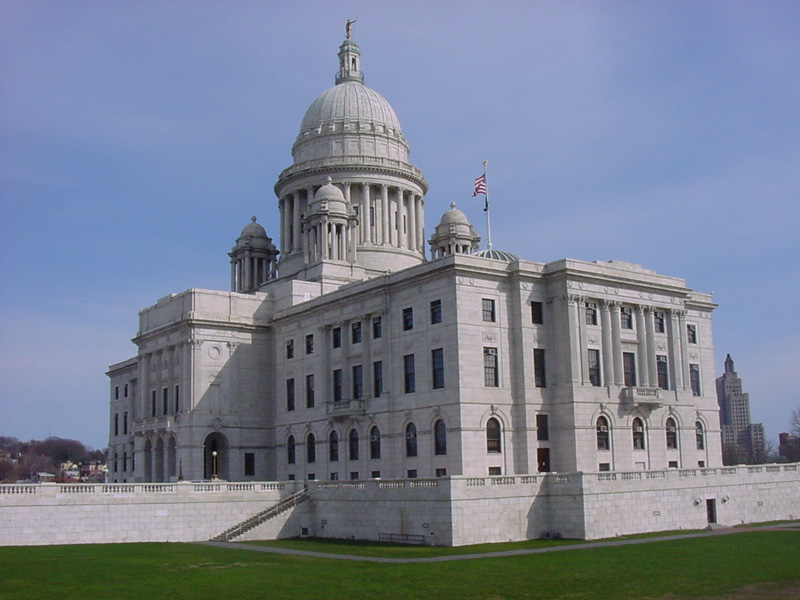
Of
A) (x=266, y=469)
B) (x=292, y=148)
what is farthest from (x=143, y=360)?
(x=292, y=148)

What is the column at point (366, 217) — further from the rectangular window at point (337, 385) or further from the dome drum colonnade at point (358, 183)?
the rectangular window at point (337, 385)

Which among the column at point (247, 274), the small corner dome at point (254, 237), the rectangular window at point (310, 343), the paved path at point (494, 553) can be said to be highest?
the small corner dome at point (254, 237)

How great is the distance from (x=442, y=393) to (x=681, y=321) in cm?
2140

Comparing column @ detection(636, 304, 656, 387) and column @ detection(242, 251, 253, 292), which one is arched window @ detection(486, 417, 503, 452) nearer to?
column @ detection(636, 304, 656, 387)

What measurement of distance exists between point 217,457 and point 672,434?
38079 mm

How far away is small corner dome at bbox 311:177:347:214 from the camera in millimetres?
91625

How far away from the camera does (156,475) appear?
86.0 m

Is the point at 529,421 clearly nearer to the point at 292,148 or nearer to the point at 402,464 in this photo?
the point at 402,464

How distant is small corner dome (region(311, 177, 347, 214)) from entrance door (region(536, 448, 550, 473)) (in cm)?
3553

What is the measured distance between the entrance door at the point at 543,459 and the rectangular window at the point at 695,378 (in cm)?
1858

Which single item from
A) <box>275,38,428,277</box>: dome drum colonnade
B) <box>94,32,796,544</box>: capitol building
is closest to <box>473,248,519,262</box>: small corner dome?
<box>94,32,796,544</box>: capitol building

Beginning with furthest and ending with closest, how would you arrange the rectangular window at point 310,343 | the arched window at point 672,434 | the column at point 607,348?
1. the rectangular window at point 310,343
2. the arched window at point 672,434
3. the column at point 607,348

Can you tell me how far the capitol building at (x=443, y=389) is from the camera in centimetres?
5709

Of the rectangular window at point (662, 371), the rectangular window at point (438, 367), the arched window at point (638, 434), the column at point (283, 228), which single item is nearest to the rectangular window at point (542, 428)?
the arched window at point (638, 434)
